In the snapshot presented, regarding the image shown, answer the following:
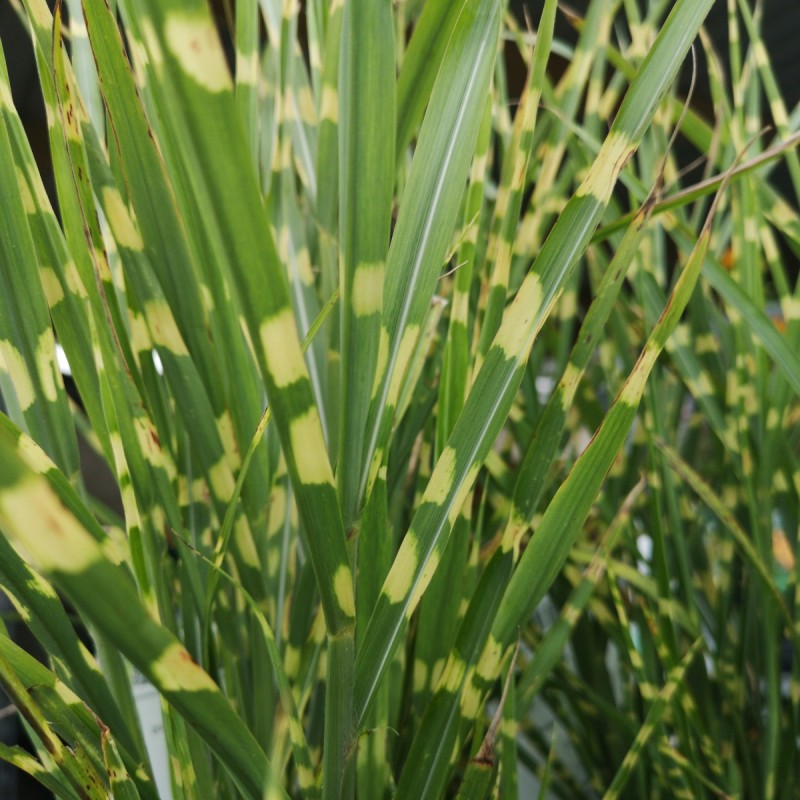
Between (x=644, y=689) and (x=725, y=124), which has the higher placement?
(x=725, y=124)

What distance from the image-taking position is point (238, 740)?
0.50 ft

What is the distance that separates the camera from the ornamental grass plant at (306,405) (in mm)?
131

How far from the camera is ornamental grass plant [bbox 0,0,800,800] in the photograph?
0.13m

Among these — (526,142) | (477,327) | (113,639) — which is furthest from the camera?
(477,327)

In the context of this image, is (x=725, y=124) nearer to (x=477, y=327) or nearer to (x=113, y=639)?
(x=477, y=327)

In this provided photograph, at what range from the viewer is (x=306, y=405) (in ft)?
0.43

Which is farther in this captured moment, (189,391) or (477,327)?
(477,327)

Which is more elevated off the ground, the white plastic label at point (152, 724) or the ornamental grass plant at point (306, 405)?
the ornamental grass plant at point (306, 405)

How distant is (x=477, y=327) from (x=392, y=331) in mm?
140

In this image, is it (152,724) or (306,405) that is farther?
(152,724)

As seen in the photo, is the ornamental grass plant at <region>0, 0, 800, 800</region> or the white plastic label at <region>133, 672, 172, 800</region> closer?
the ornamental grass plant at <region>0, 0, 800, 800</region>

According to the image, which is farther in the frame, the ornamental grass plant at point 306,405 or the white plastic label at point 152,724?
the white plastic label at point 152,724

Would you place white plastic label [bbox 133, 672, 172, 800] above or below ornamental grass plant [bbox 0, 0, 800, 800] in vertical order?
below

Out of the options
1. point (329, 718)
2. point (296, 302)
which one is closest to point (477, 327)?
point (296, 302)
